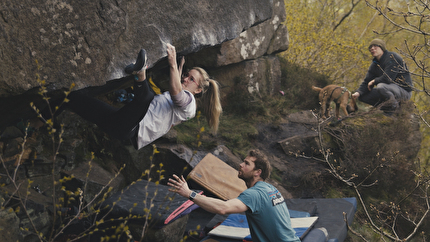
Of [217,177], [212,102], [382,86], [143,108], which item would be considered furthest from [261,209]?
[382,86]

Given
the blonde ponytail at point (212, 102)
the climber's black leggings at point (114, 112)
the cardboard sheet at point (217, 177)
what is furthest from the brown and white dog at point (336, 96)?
the climber's black leggings at point (114, 112)

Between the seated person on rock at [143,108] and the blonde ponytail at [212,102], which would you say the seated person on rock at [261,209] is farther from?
the blonde ponytail at [212,102]

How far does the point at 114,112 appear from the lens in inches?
143

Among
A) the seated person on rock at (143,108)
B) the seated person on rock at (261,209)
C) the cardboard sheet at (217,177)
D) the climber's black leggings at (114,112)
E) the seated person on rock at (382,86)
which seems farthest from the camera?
the seated person on rock at (382,86)

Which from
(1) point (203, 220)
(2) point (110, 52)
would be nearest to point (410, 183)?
(1) point (203, 220)

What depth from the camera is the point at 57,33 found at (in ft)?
9.72

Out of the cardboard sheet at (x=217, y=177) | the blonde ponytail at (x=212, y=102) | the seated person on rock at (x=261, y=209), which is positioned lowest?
the cardboard sheet at (x=217, y=177)

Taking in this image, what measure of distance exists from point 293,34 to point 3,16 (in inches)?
339

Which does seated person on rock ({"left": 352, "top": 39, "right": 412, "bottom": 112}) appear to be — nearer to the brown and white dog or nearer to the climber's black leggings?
the brown and white dog

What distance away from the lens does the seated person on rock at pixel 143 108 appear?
11.1 feet

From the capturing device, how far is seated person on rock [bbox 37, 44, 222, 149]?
3387 mm

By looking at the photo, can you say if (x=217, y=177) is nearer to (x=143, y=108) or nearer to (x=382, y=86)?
(x=143, y=108)

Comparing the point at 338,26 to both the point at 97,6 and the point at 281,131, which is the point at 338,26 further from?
the point at 97,6

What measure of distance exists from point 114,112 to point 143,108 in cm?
32
